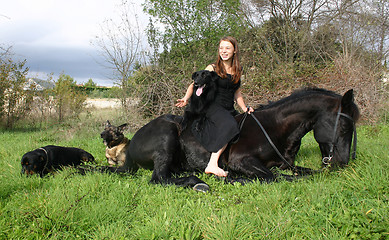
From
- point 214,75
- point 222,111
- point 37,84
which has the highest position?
point 37,84

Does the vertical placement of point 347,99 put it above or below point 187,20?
below

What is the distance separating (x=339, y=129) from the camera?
3.41 m

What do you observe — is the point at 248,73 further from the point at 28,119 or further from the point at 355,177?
the point at 28,119

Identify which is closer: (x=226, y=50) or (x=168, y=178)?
(x=168, y=178)

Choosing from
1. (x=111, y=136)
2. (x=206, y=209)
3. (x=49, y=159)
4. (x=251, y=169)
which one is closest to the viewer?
(x=206, y=209)

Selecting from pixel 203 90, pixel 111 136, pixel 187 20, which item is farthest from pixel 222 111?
pixel 187 20

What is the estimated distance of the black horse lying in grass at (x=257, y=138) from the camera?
345cm

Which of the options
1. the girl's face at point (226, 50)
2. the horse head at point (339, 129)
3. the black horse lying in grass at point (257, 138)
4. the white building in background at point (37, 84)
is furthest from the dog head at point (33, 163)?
the white building in background at point (37, 84)

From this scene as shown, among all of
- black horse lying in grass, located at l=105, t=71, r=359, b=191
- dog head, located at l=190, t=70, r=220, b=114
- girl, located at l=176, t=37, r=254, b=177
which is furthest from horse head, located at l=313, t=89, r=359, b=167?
dog head, located at l=190, t=70, r=220, b=114

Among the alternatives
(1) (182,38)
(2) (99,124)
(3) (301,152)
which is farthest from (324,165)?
(1) (182,38)

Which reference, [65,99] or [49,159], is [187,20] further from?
[49,159]

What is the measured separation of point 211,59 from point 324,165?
8109 mm

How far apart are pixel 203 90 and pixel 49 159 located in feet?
9.54

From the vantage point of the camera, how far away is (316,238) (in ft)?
6.82
